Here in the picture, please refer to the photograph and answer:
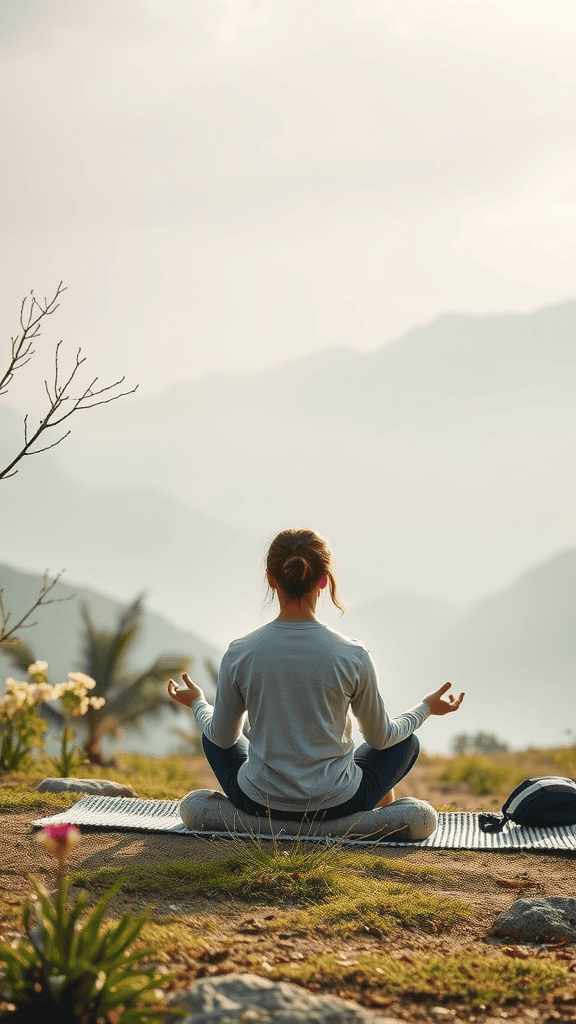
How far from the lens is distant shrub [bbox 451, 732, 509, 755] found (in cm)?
2430

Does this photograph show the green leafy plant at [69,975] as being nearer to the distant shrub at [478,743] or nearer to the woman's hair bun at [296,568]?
the woman's hair bun at [296,568]

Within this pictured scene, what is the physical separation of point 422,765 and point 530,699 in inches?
7593

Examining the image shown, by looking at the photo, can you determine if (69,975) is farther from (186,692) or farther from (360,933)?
(186,692)

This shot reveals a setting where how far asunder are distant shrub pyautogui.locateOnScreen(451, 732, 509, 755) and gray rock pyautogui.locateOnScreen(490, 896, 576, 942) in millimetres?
20908

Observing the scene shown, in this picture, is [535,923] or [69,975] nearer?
[69,975]

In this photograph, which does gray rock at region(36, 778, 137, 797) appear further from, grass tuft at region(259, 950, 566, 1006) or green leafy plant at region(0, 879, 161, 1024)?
green leafy plant at region(0, 879, 161, 1024)

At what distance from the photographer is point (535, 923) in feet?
11.7

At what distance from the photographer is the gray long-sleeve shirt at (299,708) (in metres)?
4.45

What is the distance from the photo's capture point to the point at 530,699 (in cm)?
19938

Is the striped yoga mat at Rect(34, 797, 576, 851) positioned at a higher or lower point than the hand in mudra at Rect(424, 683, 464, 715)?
lower

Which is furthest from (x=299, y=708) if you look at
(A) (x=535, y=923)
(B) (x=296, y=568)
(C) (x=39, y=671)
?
(C) (x=39, y=671)

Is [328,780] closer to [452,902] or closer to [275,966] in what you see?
[452,902]

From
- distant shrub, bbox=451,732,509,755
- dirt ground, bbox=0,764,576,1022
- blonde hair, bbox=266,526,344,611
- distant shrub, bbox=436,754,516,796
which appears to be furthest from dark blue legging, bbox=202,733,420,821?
distant shrub, bbox=451,732,509,755

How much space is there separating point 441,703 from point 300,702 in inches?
33.6
